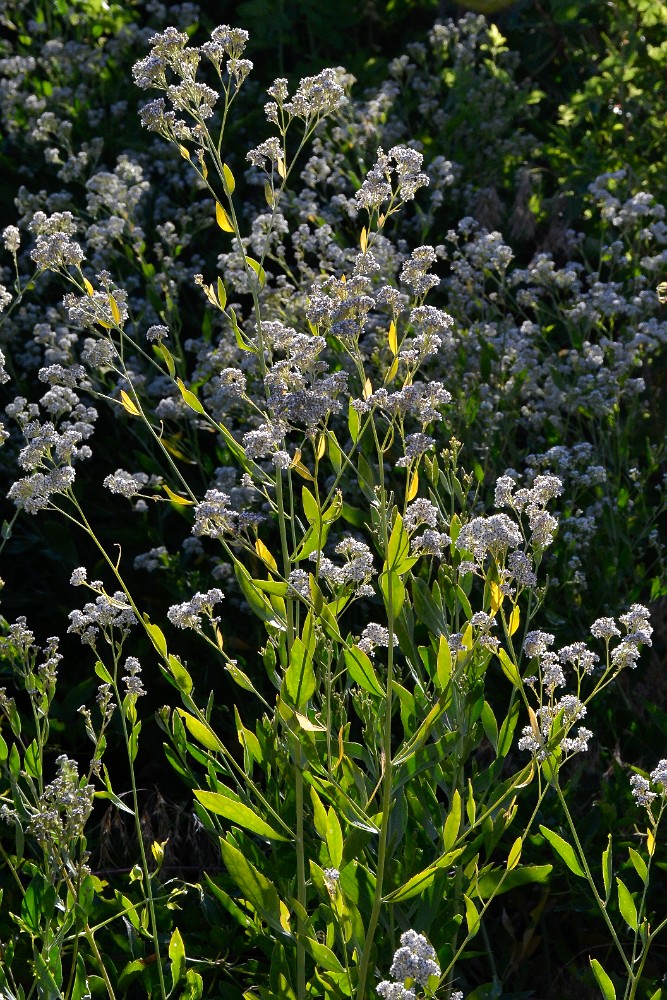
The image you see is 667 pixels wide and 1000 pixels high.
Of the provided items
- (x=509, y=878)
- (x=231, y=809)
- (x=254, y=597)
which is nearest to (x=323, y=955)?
(x=231, y=809)

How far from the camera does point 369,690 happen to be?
192cm

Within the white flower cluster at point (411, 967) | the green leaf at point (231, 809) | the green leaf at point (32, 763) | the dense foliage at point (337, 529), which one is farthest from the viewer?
the green leaf at point (32, 763)

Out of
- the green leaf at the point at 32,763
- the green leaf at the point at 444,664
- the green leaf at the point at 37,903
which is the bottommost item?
the green leaf at the point at 37,903

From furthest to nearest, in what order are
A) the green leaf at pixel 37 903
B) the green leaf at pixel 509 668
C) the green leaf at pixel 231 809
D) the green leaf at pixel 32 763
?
the green leaf at pixel 32 763 → the green leaf at pixel 37 903 → the green leaf at pixel 509 668 → the green leaf at pixel 231 809

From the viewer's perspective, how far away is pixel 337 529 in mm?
3715

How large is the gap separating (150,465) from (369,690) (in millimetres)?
2014

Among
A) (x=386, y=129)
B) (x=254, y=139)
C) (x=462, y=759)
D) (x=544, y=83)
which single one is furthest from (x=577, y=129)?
(x=462, y=759)

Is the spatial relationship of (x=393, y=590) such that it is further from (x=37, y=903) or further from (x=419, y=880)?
(x=37, y=903)

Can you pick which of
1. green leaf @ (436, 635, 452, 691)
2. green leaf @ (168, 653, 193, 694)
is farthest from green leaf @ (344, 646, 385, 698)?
green leaf @ (168, 653, 193, 694)

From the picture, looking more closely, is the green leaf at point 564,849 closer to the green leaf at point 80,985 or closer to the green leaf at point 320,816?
the green leaf at point 320,816

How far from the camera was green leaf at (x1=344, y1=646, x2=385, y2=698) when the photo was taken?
73.0 inches

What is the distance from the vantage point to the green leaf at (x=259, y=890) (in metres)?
1.78

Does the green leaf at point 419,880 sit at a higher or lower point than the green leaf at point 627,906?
higher

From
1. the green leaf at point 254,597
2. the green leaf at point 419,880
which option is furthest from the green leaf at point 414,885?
the green leaf at point 254,597
